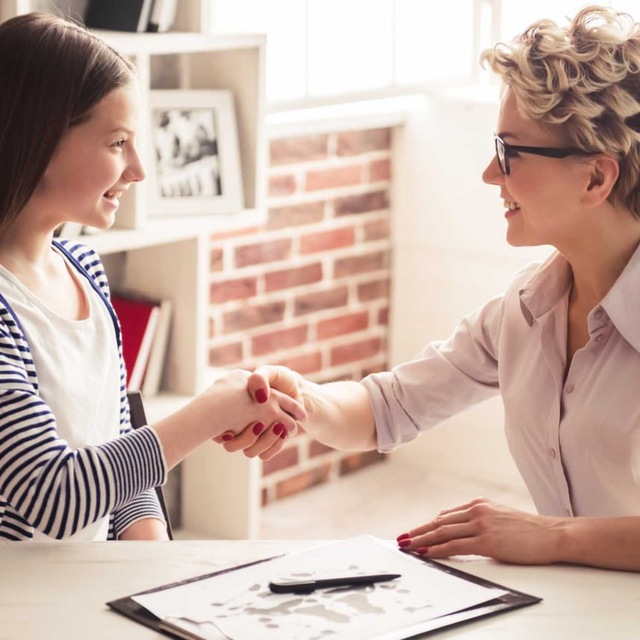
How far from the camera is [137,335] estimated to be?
123 inches

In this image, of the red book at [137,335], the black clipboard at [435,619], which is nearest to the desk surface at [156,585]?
the black clipboard at [435,619]

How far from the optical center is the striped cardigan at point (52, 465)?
1.66m

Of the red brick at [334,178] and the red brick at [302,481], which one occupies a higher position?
the red brick at [334,178]

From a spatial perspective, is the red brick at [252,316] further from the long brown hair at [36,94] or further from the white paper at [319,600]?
the white paper at [319,600]

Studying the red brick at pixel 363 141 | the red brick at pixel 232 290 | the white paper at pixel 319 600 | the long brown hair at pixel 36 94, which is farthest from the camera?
the red brick at pixel 363 141

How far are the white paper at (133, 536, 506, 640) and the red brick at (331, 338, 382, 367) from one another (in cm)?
264

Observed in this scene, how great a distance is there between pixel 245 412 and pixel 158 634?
1.94 feet

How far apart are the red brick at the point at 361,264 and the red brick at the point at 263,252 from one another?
10.5 inches

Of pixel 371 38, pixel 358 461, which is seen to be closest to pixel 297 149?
pixel 371 38

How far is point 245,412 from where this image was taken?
1.91 metres

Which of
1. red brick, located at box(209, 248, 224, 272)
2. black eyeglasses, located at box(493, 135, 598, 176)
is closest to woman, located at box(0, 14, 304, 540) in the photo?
black eyeglasses, located at box(493, 135, 598, 176)

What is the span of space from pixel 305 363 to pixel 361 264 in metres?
0.42

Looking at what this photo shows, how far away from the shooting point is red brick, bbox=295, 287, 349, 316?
4062mm

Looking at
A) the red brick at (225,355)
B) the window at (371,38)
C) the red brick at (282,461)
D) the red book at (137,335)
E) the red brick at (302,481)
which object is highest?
the window at (371,38)
